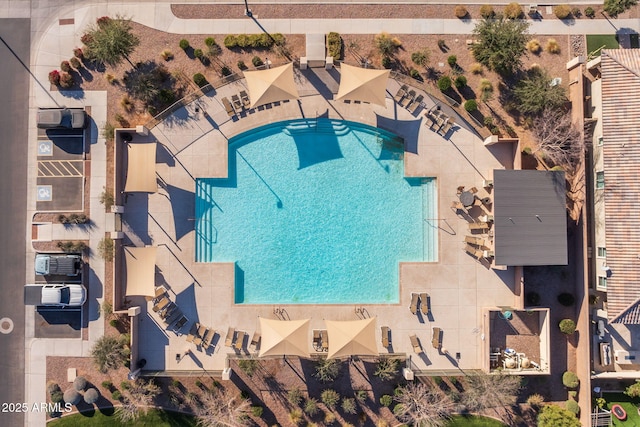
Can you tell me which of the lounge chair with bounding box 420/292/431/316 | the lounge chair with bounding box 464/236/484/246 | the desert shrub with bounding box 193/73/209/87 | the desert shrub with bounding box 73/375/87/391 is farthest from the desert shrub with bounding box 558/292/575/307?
the desert shrub with bounding box 73/375/87/391

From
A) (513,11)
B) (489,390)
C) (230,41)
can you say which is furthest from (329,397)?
(513,11)

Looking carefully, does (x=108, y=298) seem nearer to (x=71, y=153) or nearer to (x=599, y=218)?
(x=71, y=153)

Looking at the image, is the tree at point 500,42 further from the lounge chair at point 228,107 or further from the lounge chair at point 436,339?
the lounge chair at point 436,339

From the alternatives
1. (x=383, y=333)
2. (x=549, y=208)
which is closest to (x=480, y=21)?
(x=549, y=208)

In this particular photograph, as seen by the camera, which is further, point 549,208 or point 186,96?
point 186,96

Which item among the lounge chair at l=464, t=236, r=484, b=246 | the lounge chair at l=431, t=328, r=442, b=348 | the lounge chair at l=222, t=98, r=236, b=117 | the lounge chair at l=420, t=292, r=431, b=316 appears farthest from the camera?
the lounge chair at l=222, t=98, r=236, b=117

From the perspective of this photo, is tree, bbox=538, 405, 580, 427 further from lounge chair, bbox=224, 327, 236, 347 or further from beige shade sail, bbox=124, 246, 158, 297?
beige shade sail, bbox=124, 246, 158, 297
